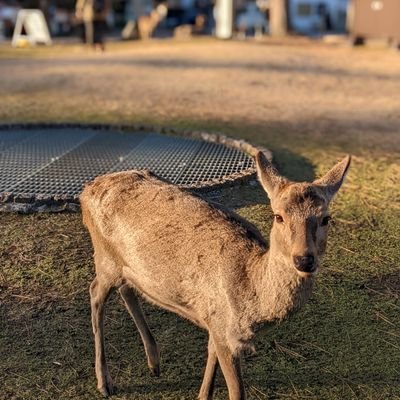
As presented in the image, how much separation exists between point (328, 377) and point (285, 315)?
2.58ft

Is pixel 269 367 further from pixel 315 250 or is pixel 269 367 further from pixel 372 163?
pixel 372 163

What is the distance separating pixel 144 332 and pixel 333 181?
1355 millimetres

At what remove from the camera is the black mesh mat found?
591 centimetres

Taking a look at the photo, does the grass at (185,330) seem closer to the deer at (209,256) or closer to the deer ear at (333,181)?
the deer at (209,256)

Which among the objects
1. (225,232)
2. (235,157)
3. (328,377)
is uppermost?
(225,232)

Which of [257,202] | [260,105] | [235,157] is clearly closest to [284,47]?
[260,105]

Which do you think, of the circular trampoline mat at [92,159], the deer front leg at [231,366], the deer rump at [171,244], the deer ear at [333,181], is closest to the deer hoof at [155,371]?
the deer rump at [171,244]

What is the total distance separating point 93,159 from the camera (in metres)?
6.72

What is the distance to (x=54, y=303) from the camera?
3.96 meters

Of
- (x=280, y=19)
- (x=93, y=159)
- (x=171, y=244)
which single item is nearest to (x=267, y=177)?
(x=171, y=244)

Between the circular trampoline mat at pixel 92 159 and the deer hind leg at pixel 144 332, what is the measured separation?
6.80 feet

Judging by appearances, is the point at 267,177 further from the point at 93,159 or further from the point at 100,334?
the point at 93,159

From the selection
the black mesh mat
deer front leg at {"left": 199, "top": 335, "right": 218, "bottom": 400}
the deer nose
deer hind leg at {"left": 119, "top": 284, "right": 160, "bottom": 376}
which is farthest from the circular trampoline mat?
the deer nose

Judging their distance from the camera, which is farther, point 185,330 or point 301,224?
point 185,330
